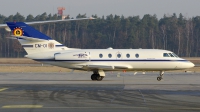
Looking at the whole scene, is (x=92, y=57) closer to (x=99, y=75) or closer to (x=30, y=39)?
(x=99, y=75)

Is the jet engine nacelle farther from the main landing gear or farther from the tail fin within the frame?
the main landing gear

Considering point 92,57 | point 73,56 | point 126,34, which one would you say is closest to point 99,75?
point 92,57

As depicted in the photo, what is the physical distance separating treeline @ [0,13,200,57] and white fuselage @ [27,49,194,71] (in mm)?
68084

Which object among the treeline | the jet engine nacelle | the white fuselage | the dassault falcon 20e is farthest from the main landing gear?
the treeline

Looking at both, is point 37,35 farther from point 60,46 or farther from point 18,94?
point 18,94

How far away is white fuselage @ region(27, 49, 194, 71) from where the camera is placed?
34.2 metres

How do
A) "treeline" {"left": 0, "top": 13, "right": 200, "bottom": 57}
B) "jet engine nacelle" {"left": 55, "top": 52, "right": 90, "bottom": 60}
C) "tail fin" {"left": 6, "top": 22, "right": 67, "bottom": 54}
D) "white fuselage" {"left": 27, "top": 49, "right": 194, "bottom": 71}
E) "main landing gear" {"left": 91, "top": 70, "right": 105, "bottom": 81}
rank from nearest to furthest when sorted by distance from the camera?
"jet engine nacelle" {"left": 55, "top": 52, "right": 90, "bottom": 60} → "white fuselage" {"left": 27, "top": 49, "right": 194, "bottom": 71} → "tail fin" {"left": 6, "top": 22, "right": 67, "bottom": 54} → "main landing gear" {"left": 91, "top": 70, "right": 105, "bottom": 81} → "treeline" {"left": 0, "top": 13, "right": 200, "bottom": 57}

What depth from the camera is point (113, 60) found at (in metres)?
34.7

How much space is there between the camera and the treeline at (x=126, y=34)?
10956 cm

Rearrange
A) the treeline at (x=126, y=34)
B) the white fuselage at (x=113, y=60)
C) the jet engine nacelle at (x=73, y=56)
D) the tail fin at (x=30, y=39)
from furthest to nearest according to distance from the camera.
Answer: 1. the treeline at (x=126, y=34)
2. the tail fin at (x=30, y=39)
3. the white fuselage at (x=113, y=60)
4. the jet engine nacelle at (x=73, y=56)

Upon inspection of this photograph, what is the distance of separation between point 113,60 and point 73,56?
301cm

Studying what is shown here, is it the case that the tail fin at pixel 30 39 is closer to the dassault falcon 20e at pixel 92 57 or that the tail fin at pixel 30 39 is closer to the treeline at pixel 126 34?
the dassault falcon 20e at pixel 92 57

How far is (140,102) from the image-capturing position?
1923cm

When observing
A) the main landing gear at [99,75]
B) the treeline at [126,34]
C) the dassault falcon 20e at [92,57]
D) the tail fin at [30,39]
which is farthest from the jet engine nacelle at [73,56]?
the treeline at [126,34]
